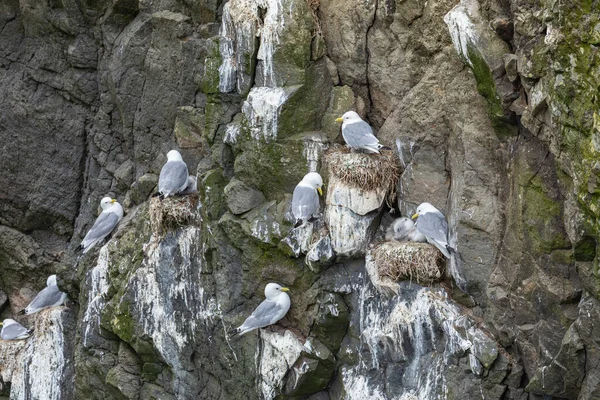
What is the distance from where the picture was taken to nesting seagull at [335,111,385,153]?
10773mm

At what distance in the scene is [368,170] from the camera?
10891 millimetres

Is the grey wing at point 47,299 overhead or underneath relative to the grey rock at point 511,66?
underneath

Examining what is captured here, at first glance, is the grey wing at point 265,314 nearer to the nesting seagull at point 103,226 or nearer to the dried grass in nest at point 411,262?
the dried grass in nest at point 411,262

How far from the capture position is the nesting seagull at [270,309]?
11.3m

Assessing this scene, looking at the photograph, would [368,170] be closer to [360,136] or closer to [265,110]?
[360,136]

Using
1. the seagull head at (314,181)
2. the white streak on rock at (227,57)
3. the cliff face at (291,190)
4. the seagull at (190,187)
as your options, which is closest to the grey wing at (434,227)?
the cliff face at (291,190)

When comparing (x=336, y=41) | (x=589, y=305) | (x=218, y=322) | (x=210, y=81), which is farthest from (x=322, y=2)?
(x=589, y=305)

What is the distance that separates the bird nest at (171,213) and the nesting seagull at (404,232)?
2.80 metres

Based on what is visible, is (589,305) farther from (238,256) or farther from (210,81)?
(210,81)

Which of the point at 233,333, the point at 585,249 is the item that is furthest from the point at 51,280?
the point at 585,249

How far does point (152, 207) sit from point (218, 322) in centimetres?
170

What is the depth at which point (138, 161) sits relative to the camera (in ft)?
46.9

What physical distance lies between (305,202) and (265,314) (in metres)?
1.41

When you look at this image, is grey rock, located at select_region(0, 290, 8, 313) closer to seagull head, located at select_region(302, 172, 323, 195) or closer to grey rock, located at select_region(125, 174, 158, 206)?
grey rock, located at select_region(125, 174, 158, 206)
